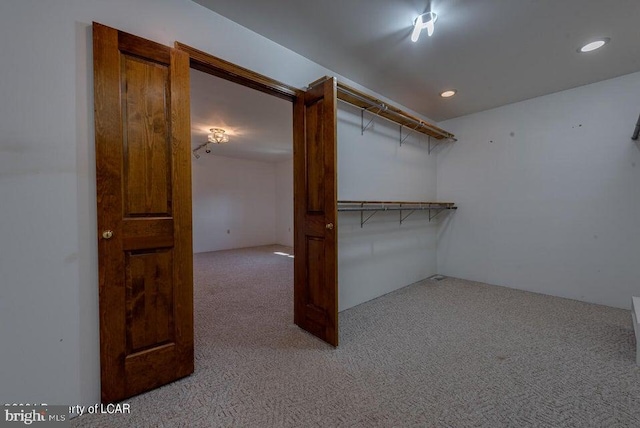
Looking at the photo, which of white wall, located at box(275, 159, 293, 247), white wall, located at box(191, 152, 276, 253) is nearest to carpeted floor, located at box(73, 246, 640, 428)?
white wall, located at box(191, 152, 276, 253)

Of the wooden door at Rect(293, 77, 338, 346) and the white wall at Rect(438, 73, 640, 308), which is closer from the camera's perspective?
the wooden door at Rect(293, 77, 338, 346)

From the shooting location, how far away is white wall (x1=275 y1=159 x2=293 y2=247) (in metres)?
7.56

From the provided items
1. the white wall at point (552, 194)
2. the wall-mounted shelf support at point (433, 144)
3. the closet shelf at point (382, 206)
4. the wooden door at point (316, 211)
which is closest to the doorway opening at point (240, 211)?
the wooden door at point (316, 211)

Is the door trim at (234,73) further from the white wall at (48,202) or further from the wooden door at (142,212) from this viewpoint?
the white wall at (48,202)

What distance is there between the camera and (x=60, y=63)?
1.31 metres

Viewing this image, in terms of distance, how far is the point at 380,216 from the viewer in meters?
3.19

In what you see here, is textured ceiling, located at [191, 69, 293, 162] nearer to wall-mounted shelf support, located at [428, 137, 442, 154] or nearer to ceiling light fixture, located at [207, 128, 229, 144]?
ceiling light fixture, located at [207, 128, 229, 144]

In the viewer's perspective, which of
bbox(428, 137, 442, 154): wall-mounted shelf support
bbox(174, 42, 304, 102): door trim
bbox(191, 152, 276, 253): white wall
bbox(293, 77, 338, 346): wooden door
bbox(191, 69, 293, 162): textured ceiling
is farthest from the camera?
bbox(191, 152, 276, 253): white wall

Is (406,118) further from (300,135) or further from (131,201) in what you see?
(131,201)

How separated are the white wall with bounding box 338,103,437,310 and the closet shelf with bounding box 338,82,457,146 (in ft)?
0.29

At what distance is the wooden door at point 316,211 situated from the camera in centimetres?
200

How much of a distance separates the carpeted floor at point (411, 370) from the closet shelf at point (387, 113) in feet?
7.12

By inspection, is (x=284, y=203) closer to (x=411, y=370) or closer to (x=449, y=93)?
(x=449, y=93)

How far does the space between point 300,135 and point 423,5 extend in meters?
1.27
